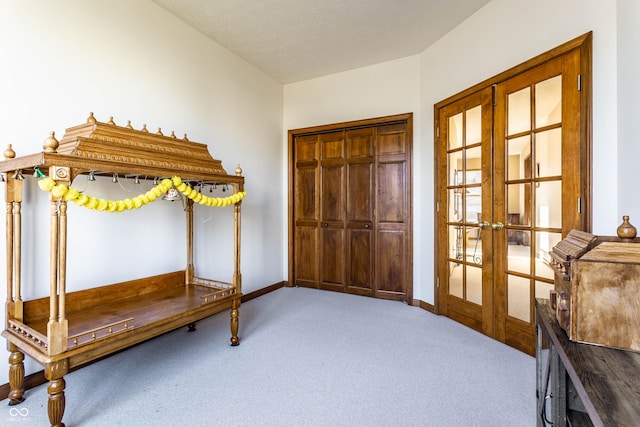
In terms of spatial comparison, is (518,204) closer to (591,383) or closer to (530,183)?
(530,183)

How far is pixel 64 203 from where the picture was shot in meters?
1.58

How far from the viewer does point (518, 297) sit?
2604mm

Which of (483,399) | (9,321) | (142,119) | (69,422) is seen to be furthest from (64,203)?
(483,399)

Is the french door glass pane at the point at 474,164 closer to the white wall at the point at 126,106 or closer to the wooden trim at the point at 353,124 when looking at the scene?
the wooden trim at the point at 353,124

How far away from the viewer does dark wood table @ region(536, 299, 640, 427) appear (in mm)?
679

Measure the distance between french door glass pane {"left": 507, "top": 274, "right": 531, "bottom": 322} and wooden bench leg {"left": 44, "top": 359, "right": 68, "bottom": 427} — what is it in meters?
3.15

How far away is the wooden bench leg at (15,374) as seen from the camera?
6.03 ft

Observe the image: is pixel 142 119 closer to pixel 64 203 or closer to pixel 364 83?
pixel 64 203

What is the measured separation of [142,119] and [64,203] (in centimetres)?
140

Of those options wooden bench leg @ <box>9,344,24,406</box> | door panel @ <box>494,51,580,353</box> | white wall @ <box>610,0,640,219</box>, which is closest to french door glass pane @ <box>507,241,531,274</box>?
door panel @ <box>494,51,580,353</box>

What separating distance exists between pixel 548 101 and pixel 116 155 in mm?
3064

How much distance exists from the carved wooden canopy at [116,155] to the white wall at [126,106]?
0.42m

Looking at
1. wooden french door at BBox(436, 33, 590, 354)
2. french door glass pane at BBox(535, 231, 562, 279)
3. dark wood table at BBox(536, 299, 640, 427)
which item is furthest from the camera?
french door glass pane at BBox(535, 231, 562, 279)

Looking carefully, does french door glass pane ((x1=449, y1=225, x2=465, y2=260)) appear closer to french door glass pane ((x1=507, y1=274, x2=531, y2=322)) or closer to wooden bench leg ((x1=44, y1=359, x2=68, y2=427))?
french door glass pane ((x1=507, y1=274, x2=531, y2=322))
